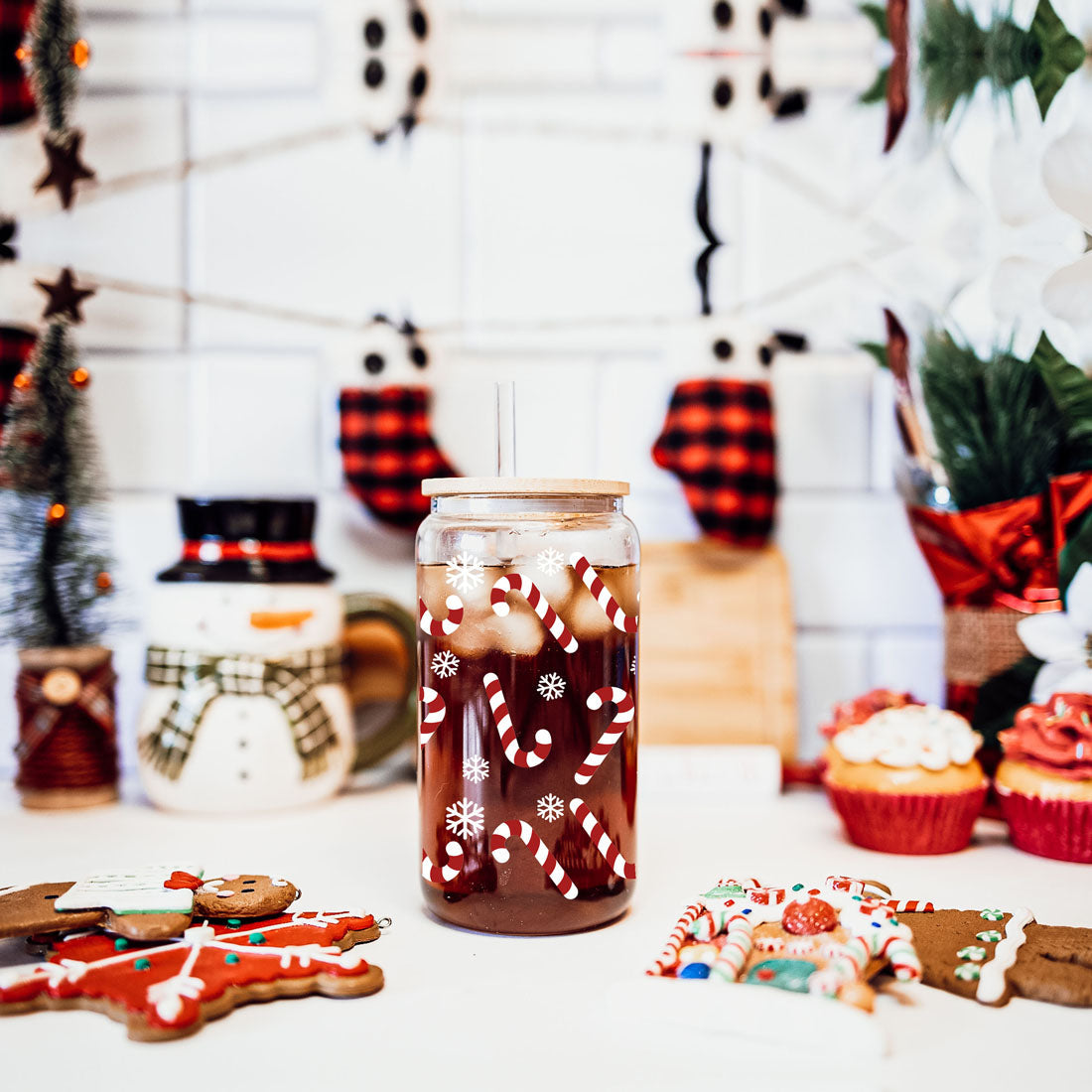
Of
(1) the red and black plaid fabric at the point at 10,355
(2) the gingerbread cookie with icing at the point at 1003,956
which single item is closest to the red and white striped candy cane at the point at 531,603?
(2) the gingerbread cookie with icing at the point at 1003,956

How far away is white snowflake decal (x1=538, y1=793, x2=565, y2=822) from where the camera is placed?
1.83 feet

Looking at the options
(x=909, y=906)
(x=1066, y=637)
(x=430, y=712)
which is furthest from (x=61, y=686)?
(x=1066, y=637)

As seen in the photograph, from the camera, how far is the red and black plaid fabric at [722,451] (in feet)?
3.09

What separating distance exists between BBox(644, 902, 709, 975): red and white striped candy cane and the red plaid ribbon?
567mm

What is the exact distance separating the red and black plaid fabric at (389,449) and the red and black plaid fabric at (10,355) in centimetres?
29

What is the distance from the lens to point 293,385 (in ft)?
3.40

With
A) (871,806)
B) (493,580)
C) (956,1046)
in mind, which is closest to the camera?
(956,1046)

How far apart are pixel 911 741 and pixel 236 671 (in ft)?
1.69

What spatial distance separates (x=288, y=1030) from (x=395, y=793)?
0.47 meters

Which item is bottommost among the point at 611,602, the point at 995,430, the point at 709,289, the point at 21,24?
the point at 611,602

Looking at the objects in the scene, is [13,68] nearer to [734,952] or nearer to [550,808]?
[550,808]

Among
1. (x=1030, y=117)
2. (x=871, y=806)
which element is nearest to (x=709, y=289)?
(x=1030, y=117)

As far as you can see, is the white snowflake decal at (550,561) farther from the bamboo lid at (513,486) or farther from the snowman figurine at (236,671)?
the snowman figurine at (236,671)

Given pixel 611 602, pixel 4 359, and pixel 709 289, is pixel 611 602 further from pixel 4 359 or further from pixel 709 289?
pixel 4 359
